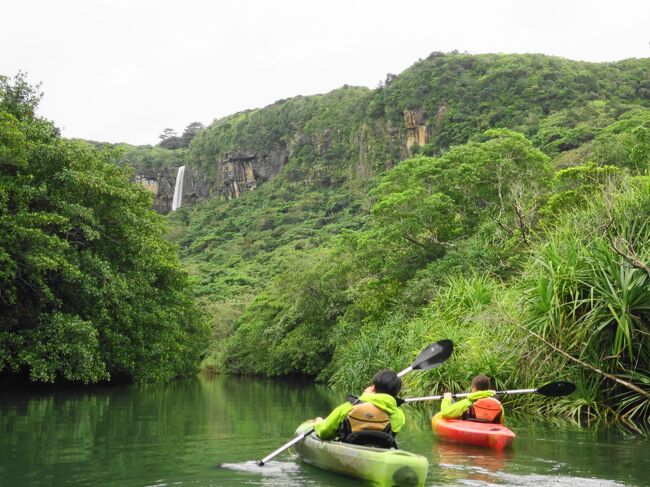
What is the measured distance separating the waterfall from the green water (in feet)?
316

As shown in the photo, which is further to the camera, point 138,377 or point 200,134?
point 200,134

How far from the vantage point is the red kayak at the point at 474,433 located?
8.13m

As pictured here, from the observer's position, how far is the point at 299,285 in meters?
29.4

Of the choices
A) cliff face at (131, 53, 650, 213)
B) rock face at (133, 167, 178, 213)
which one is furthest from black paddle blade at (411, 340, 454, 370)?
rock face at (133, 167, 178, 213)

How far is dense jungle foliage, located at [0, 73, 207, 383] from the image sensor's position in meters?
15.1

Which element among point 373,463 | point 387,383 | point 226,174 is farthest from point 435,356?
point 226,174

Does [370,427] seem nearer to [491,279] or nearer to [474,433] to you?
[474,433]

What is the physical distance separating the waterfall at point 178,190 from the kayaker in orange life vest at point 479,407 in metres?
101

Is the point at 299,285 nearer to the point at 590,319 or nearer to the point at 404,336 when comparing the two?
the point at 404,336

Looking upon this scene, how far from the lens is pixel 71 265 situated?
51.2 feet

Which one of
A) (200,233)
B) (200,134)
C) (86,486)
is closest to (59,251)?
(86,486)

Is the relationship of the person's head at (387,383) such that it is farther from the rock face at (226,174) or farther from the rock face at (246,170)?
the rock face at (246,170)

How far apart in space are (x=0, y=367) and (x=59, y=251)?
2722mm

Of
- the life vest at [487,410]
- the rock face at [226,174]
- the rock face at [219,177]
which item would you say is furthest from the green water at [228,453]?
the rock face at [219,177]
